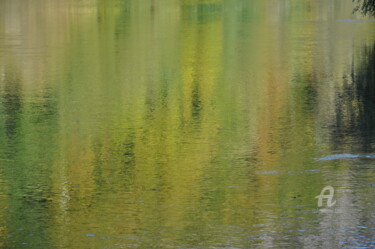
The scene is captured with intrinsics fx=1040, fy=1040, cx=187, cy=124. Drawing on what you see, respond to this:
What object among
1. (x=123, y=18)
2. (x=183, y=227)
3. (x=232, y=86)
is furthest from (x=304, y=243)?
(x=123, y=18)

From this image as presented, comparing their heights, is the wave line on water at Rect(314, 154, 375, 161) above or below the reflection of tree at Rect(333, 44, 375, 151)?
below

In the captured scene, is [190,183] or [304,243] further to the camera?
[190,183]

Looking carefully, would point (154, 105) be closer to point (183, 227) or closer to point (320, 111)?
point (320, 111)

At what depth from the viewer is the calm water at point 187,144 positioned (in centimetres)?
1025

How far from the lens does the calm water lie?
33.6 feet

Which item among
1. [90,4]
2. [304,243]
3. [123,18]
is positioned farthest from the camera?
[90,4]

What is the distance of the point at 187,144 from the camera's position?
15.1 meters

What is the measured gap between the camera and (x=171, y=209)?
1100 cm

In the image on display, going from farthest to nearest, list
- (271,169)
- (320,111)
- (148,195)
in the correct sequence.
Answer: (320,111) → (271,169) → (148,195)

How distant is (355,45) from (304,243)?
23.5m
